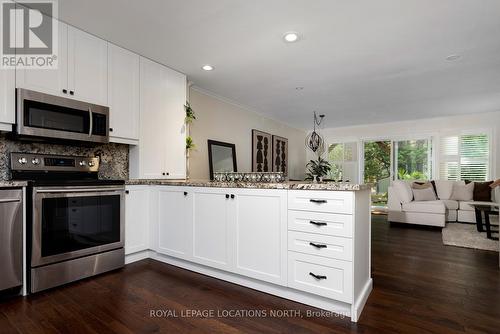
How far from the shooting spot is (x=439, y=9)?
2.20 metres

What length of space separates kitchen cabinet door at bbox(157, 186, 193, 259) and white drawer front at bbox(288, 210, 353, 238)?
1122mm

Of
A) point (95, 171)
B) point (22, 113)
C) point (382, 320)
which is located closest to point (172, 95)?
point (95, 171)

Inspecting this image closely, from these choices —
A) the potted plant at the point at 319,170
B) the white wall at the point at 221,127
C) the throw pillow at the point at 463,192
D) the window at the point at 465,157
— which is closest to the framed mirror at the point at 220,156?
the white wall at the point at 221,127

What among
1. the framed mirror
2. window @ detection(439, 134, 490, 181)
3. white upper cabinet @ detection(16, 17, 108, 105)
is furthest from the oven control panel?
window @ detection(439, 134, 490, 181)

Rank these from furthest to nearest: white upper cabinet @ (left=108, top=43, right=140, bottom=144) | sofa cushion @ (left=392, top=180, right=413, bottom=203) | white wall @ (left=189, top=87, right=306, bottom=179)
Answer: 1. sofa cushion @ (left=392, top=180, right=413, bottom=203)
2. white wall @ (left=189, top=87, right=306, bottom=179)
3. white upper cabinet @ (left=108, top=43, right=140, bottom=144)

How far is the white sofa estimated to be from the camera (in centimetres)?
494

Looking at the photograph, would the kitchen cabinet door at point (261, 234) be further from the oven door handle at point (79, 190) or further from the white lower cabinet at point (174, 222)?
the oven door handle at point (79, 190)

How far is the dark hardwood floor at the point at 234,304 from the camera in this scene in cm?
169

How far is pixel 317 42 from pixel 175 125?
1.98 metres

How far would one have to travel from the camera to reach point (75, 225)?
7.72 feet

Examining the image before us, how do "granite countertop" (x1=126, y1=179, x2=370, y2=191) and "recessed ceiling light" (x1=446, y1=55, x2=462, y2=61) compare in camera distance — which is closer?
"granite countertop" (x1=126, y1=179, x2=370, y2=191)

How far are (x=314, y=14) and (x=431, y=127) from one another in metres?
5.95

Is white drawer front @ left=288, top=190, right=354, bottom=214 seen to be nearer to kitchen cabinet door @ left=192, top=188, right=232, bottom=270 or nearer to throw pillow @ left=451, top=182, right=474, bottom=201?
kitchen cabinet door @ left=192, top=188, right=232, bottom=270

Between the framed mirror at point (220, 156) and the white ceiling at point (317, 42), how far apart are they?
35.9 inches
